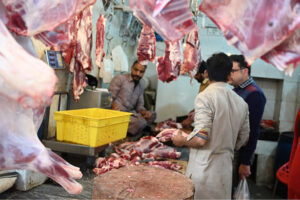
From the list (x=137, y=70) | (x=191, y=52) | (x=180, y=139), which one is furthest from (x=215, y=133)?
(x=137, y=70)

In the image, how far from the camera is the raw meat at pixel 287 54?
901mm

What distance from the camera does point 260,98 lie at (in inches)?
145

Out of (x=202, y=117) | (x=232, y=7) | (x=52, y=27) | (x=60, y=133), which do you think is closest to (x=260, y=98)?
(x=202, y=117)

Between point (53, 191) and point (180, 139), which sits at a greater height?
point (180, 139)

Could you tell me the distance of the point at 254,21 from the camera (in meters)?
0.96

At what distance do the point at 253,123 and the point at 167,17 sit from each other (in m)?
2.85

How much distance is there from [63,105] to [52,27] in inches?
126

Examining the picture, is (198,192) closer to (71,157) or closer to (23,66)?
(71,157)

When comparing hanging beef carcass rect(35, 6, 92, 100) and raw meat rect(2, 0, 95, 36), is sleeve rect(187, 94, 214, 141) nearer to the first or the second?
hanging beef carcass rect(35, 6, 92, 100)

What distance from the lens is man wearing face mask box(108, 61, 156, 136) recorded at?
5.55m

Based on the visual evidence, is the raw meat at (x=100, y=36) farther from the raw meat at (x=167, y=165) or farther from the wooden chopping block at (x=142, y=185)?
the wooden chopping block at (x=142, y=185)

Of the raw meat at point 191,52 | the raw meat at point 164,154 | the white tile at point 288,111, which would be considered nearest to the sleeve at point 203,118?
the raw meat at point 164,154

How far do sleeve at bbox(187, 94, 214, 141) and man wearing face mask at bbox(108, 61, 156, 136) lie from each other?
2614 millimetres

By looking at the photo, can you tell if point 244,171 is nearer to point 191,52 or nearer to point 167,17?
point 191,52
